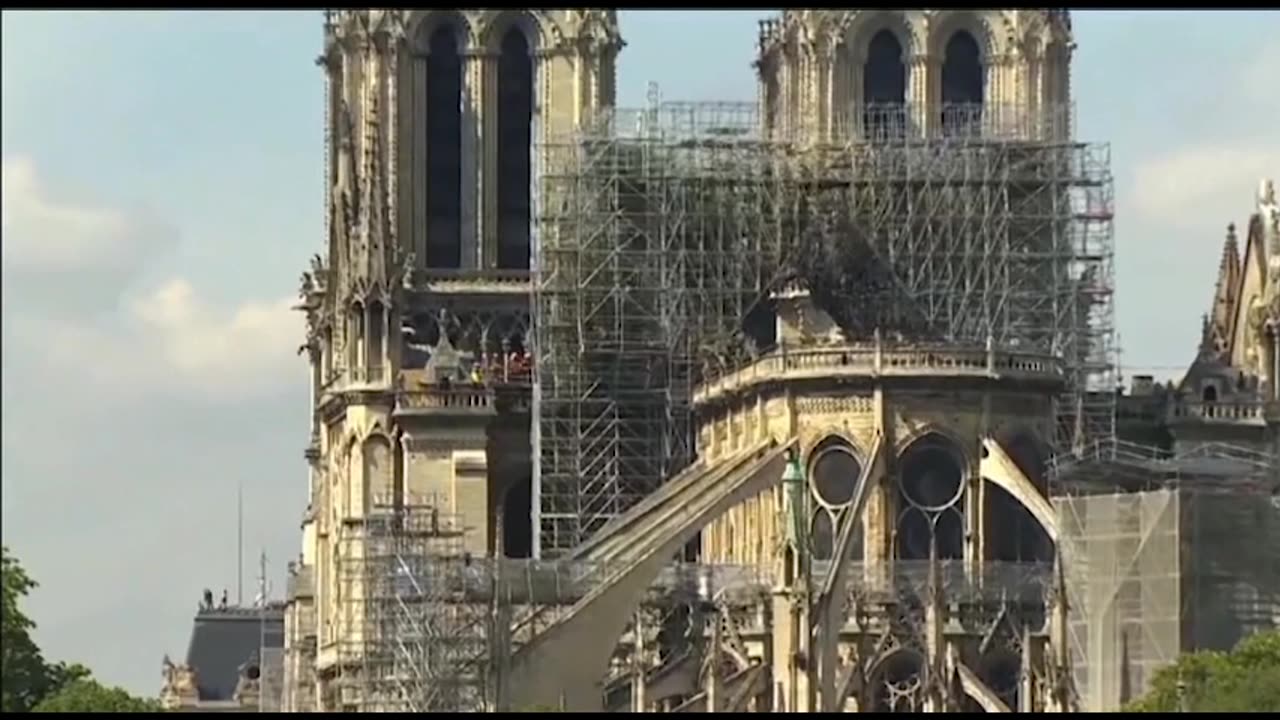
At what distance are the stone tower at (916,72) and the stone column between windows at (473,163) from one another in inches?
268

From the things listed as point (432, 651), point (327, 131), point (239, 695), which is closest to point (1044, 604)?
point (432, 651)

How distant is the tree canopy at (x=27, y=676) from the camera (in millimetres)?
75375

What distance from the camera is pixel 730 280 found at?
107688 millimetres

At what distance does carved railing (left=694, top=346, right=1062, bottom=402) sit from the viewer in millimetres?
99750

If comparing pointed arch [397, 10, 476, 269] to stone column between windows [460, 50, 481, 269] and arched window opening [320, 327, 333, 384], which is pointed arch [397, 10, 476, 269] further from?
arched window opening [320, 327, 333, 384]

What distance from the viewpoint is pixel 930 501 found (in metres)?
100

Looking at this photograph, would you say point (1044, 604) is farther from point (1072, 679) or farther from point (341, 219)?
point (341, 219)

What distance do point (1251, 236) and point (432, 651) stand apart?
A: 103 ft

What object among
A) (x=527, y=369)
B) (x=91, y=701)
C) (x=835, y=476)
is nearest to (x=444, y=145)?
(x=527, y=369)

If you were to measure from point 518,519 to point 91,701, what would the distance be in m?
35.6

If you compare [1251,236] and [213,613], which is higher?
[1251,236]

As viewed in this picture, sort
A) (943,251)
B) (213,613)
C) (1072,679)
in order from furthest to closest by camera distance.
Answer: (213,613) → (943,251) → (1072,679)

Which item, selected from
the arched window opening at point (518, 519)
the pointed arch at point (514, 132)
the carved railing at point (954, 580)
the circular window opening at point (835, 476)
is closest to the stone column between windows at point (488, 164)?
the pointed arch at point (514, 132)

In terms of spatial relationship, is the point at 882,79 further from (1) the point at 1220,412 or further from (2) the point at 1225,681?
(2) the point at 1225,681
